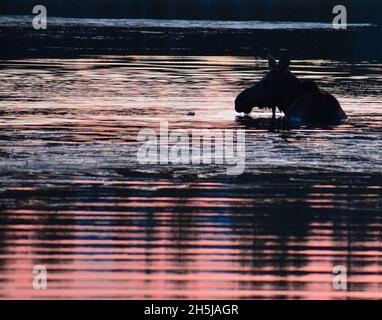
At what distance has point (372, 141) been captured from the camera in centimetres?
2409

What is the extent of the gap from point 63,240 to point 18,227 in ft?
2.85

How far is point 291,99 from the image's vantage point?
2786 centimetres

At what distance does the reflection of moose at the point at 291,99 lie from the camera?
88.4 ft

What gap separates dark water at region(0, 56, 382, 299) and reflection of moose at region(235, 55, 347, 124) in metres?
0.44

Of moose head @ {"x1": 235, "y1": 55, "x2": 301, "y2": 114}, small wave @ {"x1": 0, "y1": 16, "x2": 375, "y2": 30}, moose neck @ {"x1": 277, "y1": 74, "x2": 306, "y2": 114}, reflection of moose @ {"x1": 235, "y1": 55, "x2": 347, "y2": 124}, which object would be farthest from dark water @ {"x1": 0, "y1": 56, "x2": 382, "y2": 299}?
small wave @ {"x1": 0, "y1": 16, "x2": 375, "y2": 30}

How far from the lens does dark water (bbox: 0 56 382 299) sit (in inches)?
544

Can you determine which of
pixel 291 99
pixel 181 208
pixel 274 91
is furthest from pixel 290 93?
pixel 181 208

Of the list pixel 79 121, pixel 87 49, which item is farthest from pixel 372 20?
pixel 79 121

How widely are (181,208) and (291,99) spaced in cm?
1081

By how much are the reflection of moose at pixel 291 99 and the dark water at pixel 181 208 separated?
443 millimetres

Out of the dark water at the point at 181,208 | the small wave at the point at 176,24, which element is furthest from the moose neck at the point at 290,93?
the small wave at the point at 176,24


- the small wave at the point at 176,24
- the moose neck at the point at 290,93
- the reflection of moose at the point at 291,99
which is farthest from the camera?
the small wave at the point at 176,24

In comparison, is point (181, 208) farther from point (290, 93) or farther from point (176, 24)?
point (176, 24)

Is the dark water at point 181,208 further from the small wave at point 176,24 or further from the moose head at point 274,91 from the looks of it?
the small wave at point 176,24
